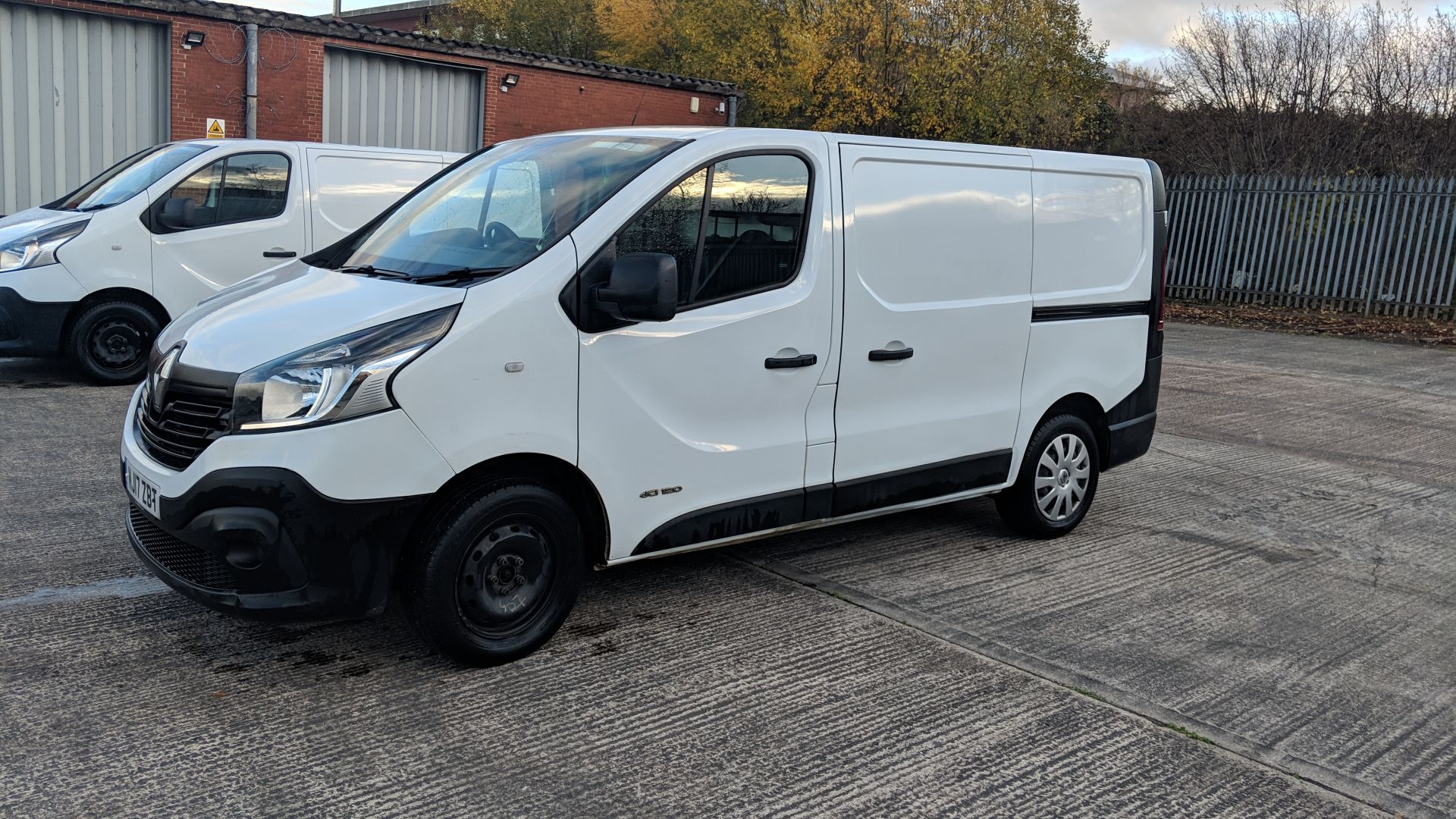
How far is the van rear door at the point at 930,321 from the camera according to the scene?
475 centimetres

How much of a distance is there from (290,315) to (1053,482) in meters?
3.75

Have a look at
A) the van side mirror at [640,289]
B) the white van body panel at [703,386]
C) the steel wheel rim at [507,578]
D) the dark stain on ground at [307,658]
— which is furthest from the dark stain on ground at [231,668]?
the van side mirror at [640,289]

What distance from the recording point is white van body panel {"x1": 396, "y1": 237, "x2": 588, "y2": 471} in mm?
3570

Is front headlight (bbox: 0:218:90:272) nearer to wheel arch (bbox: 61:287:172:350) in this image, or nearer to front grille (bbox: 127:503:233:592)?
wheel arch (bbox: 61:287:172:350)

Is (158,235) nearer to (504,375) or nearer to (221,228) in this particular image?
(221,228)

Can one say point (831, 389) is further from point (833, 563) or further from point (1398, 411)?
point (1398, 411)

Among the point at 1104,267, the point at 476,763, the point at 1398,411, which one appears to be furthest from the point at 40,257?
the point at 1398,411

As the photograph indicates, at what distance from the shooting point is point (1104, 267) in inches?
229

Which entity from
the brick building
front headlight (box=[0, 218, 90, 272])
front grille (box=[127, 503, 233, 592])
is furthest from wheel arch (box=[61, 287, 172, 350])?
the brick building

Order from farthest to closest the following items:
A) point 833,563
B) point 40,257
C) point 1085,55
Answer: point 1085,55 < point 40,257 < point 833,563

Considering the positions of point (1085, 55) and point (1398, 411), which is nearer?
point (1398, 411)

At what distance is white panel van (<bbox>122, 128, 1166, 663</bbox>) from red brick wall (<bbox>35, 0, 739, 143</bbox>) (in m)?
10.5

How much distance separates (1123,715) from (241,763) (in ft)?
9.14

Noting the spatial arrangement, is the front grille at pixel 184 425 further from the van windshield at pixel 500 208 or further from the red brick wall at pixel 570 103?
the red brick wall at pixel 570 103
